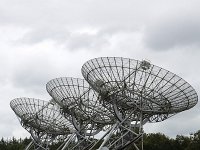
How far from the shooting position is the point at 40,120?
189ft

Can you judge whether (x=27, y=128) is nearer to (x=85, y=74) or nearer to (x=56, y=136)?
(x=56, y=136)

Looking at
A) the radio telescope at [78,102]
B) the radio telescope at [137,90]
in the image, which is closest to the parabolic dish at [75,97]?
the radio telescope at [78,102]

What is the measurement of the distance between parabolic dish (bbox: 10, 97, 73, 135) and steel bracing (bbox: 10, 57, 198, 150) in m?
5.38

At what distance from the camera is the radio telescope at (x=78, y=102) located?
49000 millimetres

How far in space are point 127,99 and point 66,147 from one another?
46.4 ft

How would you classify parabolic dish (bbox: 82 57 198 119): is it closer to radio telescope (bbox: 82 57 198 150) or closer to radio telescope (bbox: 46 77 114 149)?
radio telescope (bbox: 82 57 198 150)

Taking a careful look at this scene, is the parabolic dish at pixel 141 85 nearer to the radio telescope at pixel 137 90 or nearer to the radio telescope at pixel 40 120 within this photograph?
the radio telescope at pixel 137 90

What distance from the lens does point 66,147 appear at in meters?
53.0

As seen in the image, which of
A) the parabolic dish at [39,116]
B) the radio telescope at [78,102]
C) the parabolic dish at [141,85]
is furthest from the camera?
the parabolic dish at [39,116]

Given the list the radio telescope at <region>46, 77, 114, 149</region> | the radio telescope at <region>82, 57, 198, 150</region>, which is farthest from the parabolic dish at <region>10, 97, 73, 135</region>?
the radio telescope at <region>82, 57, 198, 150</region>

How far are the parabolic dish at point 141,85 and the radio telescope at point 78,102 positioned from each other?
626 centimetres


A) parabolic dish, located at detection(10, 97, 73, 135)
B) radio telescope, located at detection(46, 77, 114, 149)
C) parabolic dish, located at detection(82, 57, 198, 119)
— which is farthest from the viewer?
parabolic dish, located at detection(10, 97, 73, 135)

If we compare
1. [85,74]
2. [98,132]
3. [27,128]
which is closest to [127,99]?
[85,74]

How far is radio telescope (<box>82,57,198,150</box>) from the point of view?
40.1 meters
